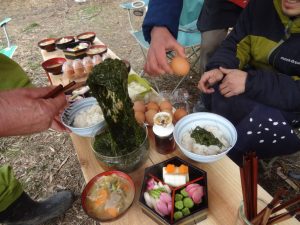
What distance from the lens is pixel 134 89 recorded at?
1650mm

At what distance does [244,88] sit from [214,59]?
330 millimetres

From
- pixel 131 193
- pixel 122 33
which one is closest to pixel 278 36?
pixel 131 193

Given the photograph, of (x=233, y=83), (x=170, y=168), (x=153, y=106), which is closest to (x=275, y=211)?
(x=170, y=168)

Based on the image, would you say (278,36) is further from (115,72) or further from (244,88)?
(115,72)

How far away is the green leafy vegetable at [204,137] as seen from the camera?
1169mm

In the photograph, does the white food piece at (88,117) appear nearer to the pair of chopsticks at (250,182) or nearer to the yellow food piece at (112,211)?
the yellow food piece at (112,211)

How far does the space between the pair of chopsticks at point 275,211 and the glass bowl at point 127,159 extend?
57 centimetres

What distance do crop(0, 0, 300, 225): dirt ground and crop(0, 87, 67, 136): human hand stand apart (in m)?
1.12

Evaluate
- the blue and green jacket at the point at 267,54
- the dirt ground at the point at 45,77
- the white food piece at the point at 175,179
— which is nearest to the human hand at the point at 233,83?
the blue and green jacket at the point at 267,54

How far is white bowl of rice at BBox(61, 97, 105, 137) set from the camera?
4.22 ft

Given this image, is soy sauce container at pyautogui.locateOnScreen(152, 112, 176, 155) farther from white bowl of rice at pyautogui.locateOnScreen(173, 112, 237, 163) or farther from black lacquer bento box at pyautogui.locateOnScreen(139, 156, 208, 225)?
black lacquer bento box at pyautogui.locateOnScreen(139, 156, 208, 225)

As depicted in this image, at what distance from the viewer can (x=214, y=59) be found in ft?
5.82

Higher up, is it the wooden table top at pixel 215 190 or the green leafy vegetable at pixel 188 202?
the green leafy vegetable at pixel 188 202

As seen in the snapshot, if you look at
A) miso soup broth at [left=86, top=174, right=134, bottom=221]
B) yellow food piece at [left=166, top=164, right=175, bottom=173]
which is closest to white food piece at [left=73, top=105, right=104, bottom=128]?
miso soup broth at [left=86, top=174, right=134, bottom=221]
